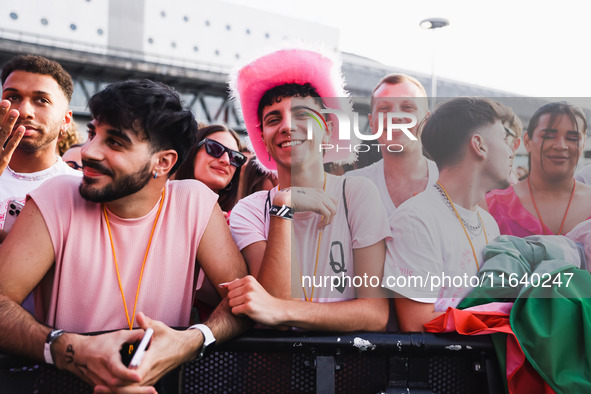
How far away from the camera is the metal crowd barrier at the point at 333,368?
1.37 metres

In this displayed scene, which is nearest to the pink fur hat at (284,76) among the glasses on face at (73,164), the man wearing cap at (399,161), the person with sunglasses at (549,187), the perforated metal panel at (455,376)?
the man wearing cap at (399,161)

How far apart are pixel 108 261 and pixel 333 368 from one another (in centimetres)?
88

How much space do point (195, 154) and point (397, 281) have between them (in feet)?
6.20

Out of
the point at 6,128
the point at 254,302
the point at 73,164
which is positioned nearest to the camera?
the point at 254,302

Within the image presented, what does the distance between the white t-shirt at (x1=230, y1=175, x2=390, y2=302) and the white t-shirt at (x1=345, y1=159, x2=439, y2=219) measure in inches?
0.9

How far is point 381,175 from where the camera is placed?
1.63 m

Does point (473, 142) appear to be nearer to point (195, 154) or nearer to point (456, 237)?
point (456, 237)

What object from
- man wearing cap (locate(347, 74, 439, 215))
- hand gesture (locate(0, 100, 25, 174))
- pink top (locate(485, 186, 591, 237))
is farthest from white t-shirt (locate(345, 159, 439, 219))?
hand gesture (locate(0, 100, 25, 174))

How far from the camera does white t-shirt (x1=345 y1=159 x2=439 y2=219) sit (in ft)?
5.32

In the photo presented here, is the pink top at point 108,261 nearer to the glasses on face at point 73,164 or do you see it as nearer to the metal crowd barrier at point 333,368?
the metal crowd barrier at point 333,368

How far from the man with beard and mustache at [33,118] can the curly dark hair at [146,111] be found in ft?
2.33

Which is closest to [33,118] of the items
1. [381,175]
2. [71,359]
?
[71,359]

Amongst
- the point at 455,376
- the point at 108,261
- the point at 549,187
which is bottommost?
the point at 455,376

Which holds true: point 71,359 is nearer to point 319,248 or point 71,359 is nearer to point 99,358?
point 99,358
